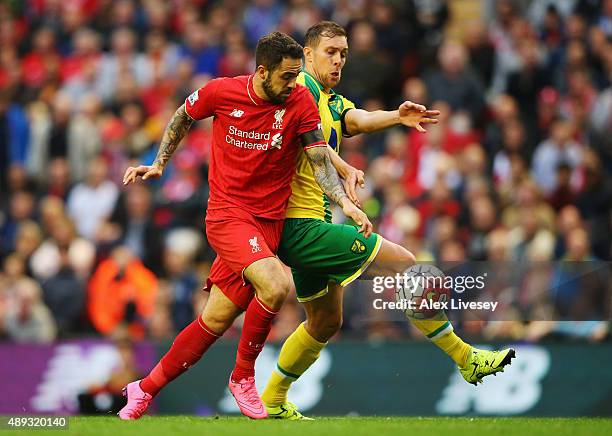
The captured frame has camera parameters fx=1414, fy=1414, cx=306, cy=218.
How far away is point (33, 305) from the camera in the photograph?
15.6m

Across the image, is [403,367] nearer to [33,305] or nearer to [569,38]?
[33,305]

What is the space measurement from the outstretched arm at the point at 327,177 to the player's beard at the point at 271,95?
39 cm

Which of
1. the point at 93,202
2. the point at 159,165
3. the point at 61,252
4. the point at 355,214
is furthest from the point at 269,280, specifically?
the point at 93,202

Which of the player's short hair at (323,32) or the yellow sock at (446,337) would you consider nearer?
the yellow sock at (446,337)

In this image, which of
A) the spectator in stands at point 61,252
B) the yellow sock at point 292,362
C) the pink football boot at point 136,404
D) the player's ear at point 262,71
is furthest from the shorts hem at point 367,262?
the spectator in stands at point 61,252

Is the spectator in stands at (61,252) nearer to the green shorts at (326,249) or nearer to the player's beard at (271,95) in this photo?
the green shorts at (326,249)

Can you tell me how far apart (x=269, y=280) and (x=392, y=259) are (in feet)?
3.37

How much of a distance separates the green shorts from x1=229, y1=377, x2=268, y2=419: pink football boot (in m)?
0.93

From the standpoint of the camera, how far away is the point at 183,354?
33.2ft

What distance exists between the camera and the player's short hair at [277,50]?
31.7 feet

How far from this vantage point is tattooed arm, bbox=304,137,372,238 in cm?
979

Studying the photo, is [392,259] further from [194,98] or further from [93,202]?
[93,202]

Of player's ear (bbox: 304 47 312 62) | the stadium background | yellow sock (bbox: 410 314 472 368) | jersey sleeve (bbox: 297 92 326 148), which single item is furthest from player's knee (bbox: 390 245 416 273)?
the stadium background

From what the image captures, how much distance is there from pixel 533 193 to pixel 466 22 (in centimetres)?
518
